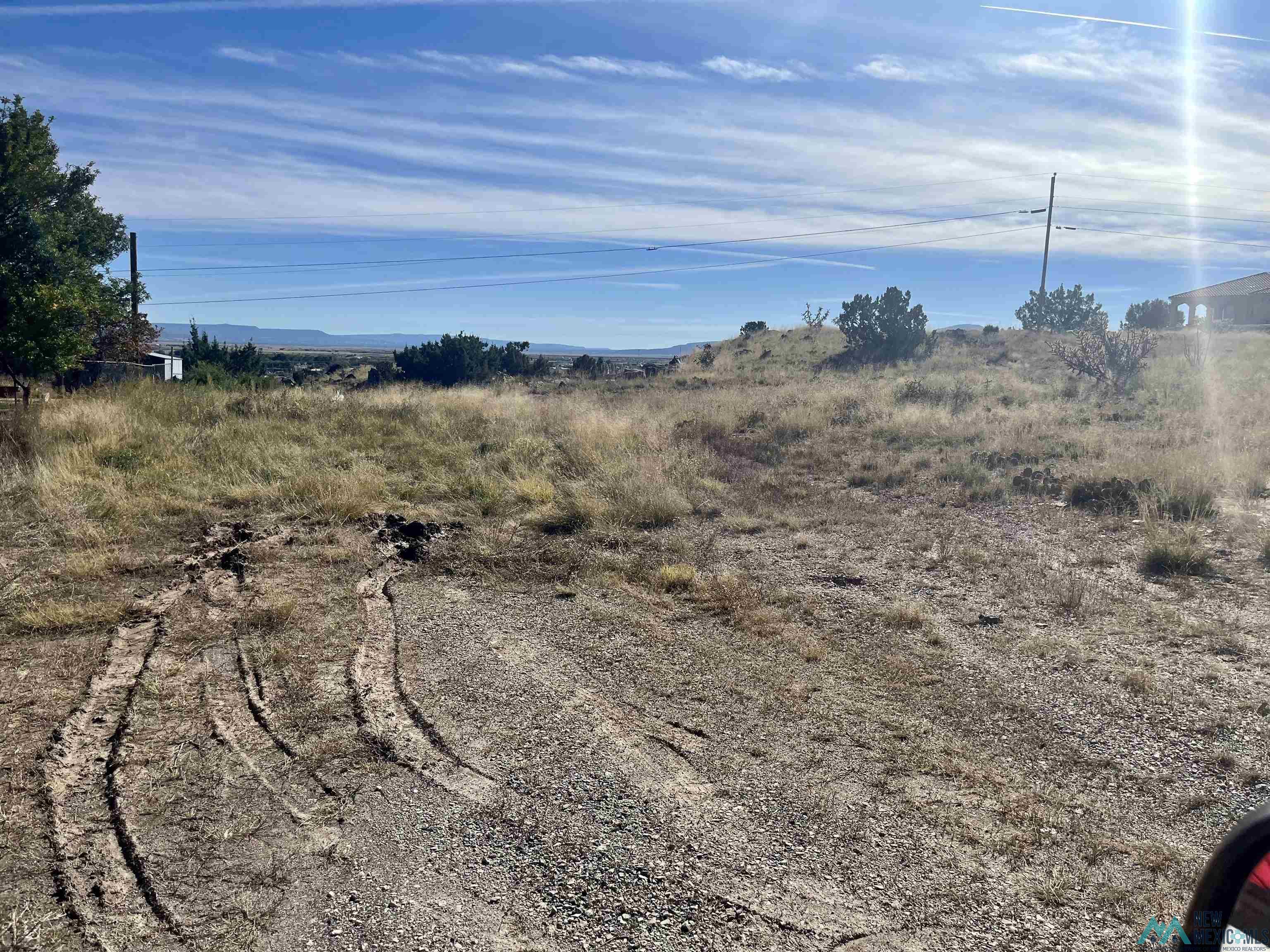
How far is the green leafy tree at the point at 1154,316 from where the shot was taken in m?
50.8

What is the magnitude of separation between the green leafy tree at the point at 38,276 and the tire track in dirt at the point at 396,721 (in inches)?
362

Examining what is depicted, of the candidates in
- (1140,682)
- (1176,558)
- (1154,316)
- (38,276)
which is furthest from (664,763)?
(1154,316)

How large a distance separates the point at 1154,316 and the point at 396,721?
5876cm

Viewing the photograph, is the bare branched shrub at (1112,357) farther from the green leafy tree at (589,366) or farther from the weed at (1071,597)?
the green leafy tree at (589,366)

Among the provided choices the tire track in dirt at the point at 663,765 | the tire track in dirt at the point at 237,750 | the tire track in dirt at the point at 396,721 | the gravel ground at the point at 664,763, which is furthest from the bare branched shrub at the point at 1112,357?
the tire track in dirt at the point at 237,750

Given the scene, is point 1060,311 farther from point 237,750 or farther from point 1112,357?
point 237,750

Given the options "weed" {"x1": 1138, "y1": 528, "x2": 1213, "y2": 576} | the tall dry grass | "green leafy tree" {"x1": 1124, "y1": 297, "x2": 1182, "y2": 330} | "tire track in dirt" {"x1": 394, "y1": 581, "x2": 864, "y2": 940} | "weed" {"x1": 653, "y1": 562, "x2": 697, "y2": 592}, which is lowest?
"tire track in dirt" {"x1": 394, "y1": 581, "x2": 864, "y2": 940}

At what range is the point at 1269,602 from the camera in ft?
22.1

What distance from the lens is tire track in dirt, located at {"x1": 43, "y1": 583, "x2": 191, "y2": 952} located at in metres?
3.07

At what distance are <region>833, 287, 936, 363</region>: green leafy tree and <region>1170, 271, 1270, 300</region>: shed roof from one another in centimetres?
2542

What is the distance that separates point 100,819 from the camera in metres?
3.64

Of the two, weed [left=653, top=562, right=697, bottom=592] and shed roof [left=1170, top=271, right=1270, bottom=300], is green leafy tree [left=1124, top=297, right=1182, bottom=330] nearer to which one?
shed roof [left=1170, top=271, right=1270, bottom=300]

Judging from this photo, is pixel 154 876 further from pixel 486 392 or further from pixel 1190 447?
pixel 486 392

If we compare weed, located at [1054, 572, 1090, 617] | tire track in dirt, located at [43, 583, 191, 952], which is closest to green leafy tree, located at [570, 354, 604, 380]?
weed, located at [1054, 572, 1090, 617]
